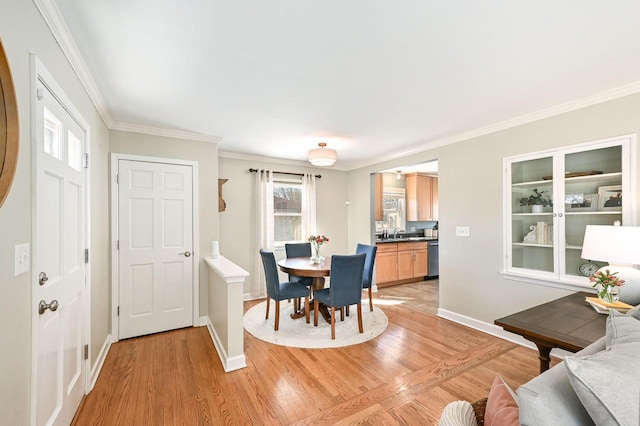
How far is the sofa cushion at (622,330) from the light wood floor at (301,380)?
50.6 inches

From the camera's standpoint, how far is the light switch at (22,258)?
114 cm

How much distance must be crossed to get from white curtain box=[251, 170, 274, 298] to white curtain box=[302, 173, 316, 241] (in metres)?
0.66

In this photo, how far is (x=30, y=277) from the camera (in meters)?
1.26

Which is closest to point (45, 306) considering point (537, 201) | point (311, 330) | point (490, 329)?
point (311, 330)

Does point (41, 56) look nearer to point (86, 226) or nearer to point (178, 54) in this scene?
point (178, 54)

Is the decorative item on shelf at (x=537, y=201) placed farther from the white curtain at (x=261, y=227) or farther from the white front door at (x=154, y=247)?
the white front door at (x=154, y=247)

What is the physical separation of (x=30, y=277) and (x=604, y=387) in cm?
207

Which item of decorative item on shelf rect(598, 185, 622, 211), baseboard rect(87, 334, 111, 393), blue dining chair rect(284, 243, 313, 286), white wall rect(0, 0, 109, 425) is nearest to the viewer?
white wall rect(0, 0, 109, 425)

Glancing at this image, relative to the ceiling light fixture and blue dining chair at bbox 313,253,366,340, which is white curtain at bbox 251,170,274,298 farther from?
blue dining chair at bbox 313,253,366,340

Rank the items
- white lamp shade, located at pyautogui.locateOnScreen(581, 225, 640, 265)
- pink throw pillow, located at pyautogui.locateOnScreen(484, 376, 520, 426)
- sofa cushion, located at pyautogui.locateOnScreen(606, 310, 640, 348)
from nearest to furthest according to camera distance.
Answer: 1. pink throw pillow, located at pyautogui.locateOnScreen(484, 376, 520, 426)
2. sofa cushion, located at pyautogui.locateOnScreen(606, 310, 640, 348)
3. white lamp shade, located at pyautogui.locateOnScreen(581, 225, 640, 265)

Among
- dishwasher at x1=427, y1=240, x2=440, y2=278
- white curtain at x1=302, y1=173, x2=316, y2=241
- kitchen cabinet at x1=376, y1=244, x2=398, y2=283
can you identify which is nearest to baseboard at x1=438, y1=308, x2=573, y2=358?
kitchen cabinet at x1=376, y1=244, x2=398, y2=283

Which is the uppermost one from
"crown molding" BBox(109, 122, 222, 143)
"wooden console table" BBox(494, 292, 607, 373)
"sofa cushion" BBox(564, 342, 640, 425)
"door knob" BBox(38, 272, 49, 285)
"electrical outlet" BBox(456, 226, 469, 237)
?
"crown molding" BBox(109, 122, 222, 143)

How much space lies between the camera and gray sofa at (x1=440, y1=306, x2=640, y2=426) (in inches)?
24.1

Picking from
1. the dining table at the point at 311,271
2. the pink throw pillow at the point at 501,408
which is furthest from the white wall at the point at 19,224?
the dining table at the point at 311,271
